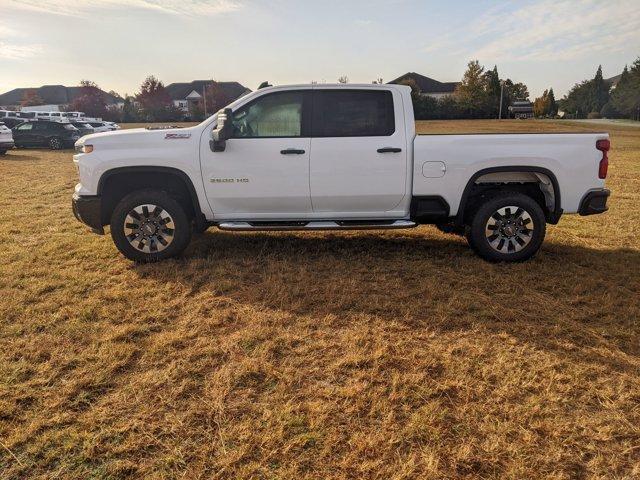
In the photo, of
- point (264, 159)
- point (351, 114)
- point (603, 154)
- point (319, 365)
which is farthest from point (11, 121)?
point (603, 154)

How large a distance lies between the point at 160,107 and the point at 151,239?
6233cm

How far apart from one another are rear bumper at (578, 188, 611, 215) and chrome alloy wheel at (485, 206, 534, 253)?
0.60m

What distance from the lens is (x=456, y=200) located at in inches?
200

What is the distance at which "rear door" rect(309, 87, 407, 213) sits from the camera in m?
4.95

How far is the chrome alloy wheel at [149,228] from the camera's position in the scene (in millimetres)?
5062

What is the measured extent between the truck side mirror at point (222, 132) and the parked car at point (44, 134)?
19.5 meters

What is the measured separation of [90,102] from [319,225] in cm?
6572

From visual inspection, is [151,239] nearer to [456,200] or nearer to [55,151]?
[456,200]

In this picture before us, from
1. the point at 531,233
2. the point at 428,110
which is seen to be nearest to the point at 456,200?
the point at 531,233

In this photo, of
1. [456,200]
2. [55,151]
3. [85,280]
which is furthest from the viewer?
[55,151]

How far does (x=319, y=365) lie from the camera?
10.4 ft

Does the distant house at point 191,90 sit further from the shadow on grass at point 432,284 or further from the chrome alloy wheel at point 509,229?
the chrome alloy wheel at point 509,229

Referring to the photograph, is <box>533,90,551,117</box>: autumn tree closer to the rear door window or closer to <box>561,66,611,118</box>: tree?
<box>561,66,611,118</box>: tree

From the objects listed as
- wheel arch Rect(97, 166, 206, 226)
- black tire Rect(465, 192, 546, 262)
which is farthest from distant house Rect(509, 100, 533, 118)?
wheel arch Rect(97, 166, 206, 226)
